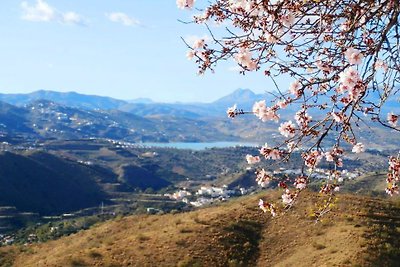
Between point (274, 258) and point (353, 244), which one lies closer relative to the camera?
point (353, 244)

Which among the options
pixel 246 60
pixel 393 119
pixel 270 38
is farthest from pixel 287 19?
pixel 393 119

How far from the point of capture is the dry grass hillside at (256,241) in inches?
1046

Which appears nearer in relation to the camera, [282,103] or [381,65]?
[381,65]

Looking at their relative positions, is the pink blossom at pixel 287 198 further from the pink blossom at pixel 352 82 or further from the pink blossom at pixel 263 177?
the pink blossom at pixel 352 82

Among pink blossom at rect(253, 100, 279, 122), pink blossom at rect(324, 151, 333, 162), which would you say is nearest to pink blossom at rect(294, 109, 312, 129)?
pink blossom at rect(253, 100, 279, 122)

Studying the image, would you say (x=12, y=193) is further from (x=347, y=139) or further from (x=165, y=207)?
(x=347, y=139)

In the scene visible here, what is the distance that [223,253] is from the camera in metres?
29.5

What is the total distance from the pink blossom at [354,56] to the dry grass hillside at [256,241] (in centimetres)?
2071

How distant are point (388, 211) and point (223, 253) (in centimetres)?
1232

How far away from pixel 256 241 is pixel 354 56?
2678 centimetres

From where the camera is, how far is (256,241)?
3122 cm

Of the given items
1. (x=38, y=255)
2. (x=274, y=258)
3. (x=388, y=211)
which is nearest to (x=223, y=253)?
(x=274, y=258)

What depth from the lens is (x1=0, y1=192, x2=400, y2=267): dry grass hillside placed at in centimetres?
2658

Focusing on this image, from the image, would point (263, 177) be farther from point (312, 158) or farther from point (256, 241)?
point (256, 241)
